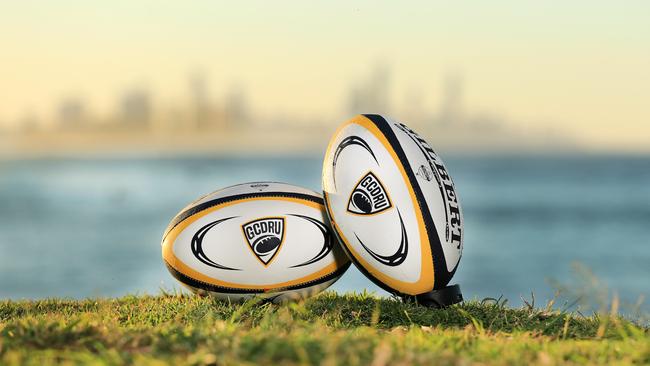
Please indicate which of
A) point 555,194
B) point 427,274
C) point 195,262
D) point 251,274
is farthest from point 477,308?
point 555,194

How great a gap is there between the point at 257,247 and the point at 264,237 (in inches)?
3.8

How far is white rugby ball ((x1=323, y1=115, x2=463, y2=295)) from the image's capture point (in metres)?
5.95

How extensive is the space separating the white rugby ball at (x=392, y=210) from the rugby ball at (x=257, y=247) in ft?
0.89

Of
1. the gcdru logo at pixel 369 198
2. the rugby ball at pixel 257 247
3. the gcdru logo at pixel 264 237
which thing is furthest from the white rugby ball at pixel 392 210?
the gcdru logo at pixel 264 237

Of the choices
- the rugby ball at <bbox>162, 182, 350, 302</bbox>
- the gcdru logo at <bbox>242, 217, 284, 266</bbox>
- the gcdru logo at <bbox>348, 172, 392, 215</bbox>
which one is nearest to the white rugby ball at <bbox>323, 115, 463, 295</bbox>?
the gcdru logo at <bbox>348, 172, 392, 215</bbox>

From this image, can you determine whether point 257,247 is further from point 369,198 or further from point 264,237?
point 369,198

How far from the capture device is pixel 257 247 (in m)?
6.14

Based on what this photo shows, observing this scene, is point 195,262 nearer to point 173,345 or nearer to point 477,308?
point 477,308

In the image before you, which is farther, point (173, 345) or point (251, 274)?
point (251, 274)

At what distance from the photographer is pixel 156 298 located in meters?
7.03

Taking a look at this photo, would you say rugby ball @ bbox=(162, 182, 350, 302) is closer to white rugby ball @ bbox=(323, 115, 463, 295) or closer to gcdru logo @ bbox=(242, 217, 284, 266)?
gcdru logo @ bbox=(242, 217, 284, 266)

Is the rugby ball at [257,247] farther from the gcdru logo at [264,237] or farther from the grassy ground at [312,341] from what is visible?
the grassy ground at [312,341]

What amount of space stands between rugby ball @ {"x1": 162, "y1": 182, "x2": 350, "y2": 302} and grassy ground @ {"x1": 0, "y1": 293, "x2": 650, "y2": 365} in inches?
12.2

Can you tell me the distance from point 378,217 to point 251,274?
112 cm
